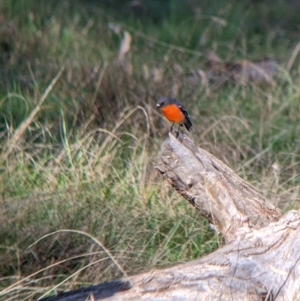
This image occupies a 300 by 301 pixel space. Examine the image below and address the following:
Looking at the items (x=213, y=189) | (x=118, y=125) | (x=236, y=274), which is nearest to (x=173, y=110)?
(x=118, y=125)

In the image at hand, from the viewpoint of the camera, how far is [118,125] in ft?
16.4

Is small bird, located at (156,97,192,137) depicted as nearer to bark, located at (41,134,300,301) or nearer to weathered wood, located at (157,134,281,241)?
weathered wood, located at (157,134,281,241)

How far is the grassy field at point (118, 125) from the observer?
13.9ft

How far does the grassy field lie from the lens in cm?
423

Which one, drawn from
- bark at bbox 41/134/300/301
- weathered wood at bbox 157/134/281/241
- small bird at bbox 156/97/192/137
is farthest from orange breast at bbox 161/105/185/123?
bark at bbox 41/134/300/301

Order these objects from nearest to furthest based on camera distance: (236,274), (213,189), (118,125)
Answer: (236,274)
(213,189)
(118,125)

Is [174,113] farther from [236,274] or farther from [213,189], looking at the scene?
[236,274]

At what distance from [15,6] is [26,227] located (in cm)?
379

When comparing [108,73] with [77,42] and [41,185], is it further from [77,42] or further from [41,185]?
[41,185]

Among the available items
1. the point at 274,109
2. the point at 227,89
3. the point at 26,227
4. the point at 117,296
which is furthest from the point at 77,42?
the point at 117,296

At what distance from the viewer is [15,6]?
7.70 meters

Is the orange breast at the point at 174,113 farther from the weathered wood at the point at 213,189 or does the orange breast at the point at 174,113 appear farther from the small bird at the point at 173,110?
the weathered wood at the point at 213,189

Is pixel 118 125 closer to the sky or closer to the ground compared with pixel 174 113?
closer to the ground

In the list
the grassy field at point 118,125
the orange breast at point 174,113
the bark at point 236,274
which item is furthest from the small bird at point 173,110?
the bark at point 236,274
